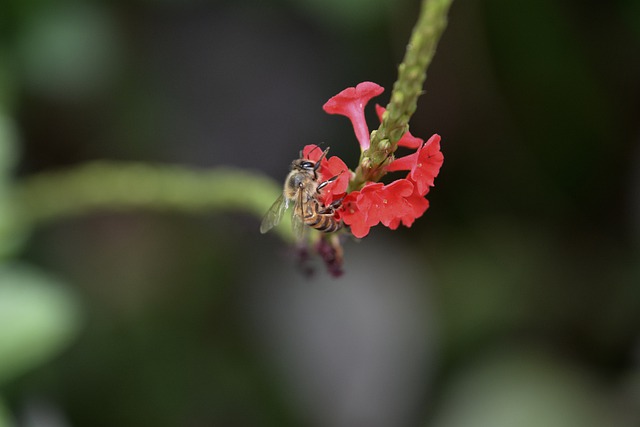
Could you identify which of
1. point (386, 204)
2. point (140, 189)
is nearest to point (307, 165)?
point (386, 204)

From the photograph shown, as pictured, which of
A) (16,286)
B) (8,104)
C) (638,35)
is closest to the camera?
(16,286)

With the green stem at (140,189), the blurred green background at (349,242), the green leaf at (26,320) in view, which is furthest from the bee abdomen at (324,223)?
the blurred green background at (349,242)

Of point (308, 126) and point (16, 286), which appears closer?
point (16, 286)

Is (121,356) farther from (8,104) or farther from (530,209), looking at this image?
(530,209)

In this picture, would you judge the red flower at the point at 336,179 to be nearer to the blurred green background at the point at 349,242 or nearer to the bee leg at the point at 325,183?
the bee leg at the point at 325,183

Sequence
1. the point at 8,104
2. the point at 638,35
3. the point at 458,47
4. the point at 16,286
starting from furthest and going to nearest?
1. the point at 458,47
2. the point at 638,35
3. the point at 8,104
4. the point at 16,286

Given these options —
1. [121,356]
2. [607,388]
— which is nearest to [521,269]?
[607,388]

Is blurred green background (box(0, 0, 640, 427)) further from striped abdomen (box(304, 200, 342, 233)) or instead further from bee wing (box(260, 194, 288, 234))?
striped abdomen (box(304, 200, 342, 233))
